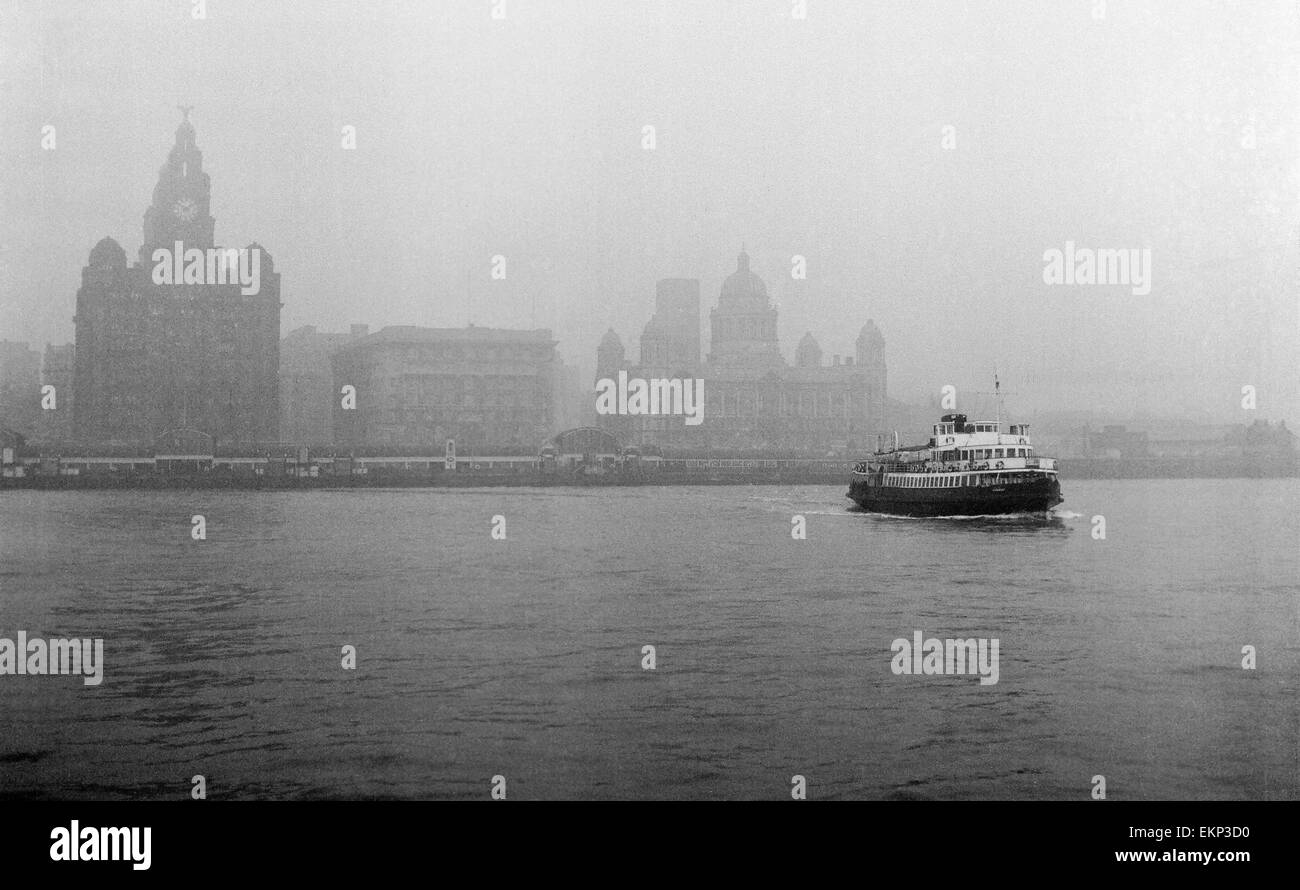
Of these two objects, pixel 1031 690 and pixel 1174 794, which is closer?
pixel 1174 794

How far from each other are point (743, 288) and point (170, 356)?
220 ft

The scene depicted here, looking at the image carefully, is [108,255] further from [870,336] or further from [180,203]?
[870,336]

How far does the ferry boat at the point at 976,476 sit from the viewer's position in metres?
50.8

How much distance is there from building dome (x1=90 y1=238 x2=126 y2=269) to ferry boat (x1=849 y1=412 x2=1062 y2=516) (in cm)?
10198

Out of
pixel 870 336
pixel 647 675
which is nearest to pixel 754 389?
pixel 870 336

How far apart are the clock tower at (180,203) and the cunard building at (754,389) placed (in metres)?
48.9

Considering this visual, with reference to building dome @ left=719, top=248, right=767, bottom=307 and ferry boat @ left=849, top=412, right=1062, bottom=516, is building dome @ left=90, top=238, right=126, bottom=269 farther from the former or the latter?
ferry boat @ left=849, top=412, right=1062, bottom=516

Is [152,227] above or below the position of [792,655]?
above

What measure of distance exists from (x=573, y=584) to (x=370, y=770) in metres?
16.9

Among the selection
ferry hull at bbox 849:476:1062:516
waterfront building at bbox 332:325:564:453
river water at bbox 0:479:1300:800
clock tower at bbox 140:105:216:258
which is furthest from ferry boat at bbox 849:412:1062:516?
clock tower at bbox 140:105:216:258
